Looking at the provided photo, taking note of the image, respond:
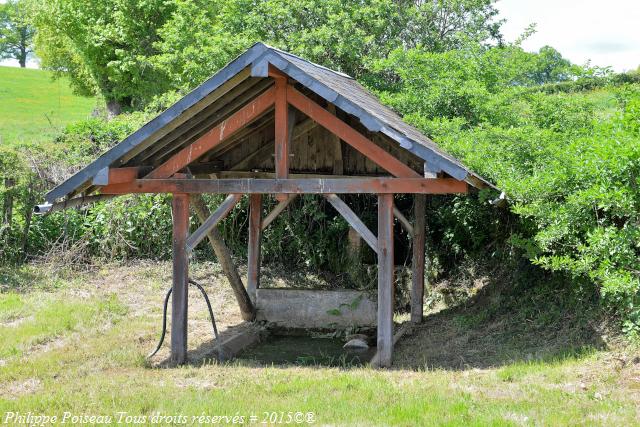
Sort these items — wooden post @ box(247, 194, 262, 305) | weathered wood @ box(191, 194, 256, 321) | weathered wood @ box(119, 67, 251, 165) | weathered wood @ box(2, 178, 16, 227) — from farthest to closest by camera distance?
weathered wood @ box(2, 178, 16, 227) < wooden post @ box(247, 194, 262, 305) < weathered wood @ box(191, 194, 256, 321) < weathered wood @ box(119, 67, 251, 165)

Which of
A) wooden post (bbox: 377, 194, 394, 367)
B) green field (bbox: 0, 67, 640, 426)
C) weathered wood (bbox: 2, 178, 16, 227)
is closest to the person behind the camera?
green field (bbox: 0, 67, 640, 426)

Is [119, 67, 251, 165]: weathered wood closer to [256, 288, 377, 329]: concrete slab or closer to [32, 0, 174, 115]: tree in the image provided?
[256, 288, 377, 329]: concrete slab

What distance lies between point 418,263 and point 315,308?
5.72 ft

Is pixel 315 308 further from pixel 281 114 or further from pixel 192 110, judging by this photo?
pixel 192 110

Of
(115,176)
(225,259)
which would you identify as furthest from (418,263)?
(115,176)

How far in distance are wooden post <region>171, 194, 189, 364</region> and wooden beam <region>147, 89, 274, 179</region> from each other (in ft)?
1.36

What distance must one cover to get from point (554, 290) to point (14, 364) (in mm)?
6827

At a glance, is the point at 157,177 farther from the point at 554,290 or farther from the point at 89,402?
the point at 554,290

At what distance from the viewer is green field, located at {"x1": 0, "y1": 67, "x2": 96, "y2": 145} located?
3489 cm

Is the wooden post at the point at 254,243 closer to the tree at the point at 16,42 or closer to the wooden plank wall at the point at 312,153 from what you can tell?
the wooden plank wall at the point at 312,153

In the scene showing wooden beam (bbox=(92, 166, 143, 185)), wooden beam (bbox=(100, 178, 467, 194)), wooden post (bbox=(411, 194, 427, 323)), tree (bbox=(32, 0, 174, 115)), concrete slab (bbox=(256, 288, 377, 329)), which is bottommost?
concrete slab (bbox=(256, 288, 377, 329))

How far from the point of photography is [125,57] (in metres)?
27.3

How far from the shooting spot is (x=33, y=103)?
44000 mm

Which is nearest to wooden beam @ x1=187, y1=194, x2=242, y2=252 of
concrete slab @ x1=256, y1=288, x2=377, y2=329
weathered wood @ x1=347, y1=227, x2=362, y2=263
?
concrete slab @ x1=256, y1=288, x2=377, y2=329
